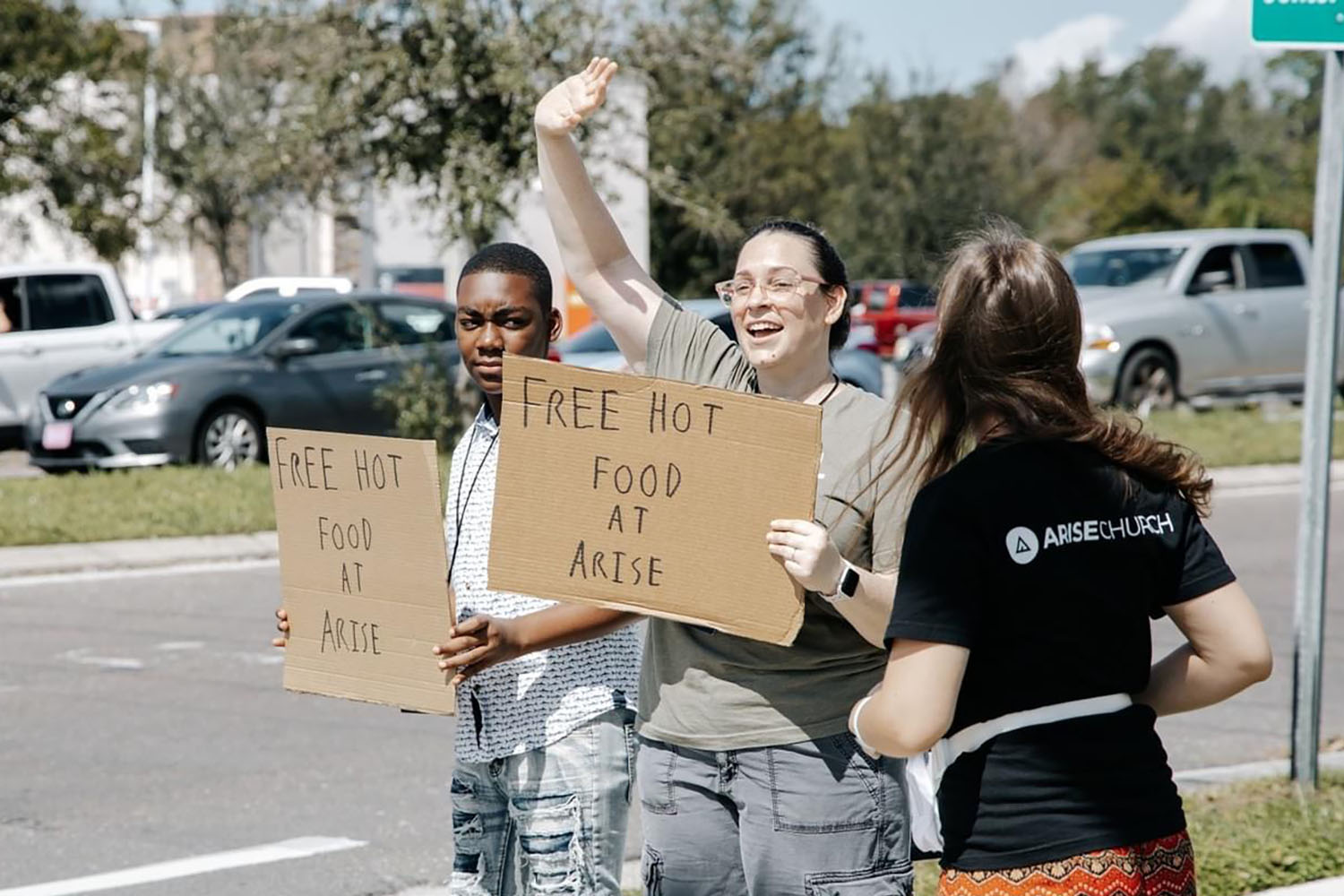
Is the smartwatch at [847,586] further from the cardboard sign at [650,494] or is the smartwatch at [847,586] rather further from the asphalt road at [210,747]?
the asphalt road at [210,747]

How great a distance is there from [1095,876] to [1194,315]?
1692 centimetres

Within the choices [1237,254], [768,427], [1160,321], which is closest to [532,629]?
[768,427]

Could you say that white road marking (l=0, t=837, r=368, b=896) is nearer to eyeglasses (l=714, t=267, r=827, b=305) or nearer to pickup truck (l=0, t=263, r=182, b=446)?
eyeglasses (l=714, t=267, r=827, b=305)

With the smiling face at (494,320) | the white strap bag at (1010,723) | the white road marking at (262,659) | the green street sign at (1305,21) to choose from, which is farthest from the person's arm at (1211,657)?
the white road marking at (262,659)

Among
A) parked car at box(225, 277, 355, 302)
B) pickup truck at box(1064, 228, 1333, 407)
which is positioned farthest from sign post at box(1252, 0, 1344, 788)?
pickup truck at box(1064, 228, 1333, 407)

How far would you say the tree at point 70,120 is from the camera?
Answer: 1092 inches

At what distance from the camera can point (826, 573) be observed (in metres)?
2.89

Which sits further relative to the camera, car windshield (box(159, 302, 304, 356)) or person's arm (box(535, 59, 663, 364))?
car windshield (box(159, 302, 304, 356))

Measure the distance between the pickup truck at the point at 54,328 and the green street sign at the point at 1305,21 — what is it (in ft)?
43.3

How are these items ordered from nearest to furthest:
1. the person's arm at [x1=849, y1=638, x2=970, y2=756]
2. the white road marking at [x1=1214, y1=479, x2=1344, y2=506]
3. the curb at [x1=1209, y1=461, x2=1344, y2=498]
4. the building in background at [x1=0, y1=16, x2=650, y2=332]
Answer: the person's arm at [x1=849, y1=638, x2=970, y2=756]
the white road marking at [x1=1214, y1=479, x2=1344, y2=506]
the curb at [x1=1209, y1=461, x2=1344, y2=498]
the building in background at [x1=0, y1=16, x2=650, y2=332]

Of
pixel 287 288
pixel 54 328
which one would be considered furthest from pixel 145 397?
pixel 287 288

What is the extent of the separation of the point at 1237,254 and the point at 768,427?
17.8m

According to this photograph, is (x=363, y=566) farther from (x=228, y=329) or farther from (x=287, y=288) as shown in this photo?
(x=287, y=288)

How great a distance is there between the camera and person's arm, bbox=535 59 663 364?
3516 millimetres
